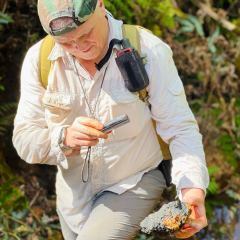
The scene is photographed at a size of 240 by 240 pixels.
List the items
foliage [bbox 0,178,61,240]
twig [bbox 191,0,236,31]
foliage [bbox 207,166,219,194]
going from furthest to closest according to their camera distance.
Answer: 1. twig [bbox 191,0,236,31]
2. foliage [bbox 207,166,219,194]
3. foliage [bbox 0,178,61,240]

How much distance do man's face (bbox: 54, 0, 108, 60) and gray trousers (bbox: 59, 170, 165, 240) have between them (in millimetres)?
924

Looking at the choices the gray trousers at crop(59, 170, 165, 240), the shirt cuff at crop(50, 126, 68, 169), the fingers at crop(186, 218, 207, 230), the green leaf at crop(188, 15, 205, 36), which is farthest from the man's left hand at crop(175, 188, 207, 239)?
the green leaf at crop(188, 15, 205, 36)

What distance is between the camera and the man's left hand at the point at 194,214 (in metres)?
1.69

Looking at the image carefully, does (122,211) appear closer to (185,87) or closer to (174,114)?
(174,114)

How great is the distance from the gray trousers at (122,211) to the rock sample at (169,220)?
9.9 inches

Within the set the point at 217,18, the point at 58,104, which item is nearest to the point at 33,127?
the point at 58,104

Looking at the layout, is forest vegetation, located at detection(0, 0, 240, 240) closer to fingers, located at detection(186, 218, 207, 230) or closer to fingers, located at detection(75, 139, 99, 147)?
fingers, located at detection(75, 139, 99, 147)

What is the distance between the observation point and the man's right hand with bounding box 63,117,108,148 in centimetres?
176

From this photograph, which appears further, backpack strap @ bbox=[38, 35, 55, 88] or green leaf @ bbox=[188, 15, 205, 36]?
green leaf @ bbox=[188, 15, 205, 36]

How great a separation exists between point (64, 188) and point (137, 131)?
2.43 feet

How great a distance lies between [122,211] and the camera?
200 centimetres

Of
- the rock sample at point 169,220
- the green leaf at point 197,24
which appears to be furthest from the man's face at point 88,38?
the green leaf at point 197,24

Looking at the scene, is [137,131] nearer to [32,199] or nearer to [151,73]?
[151,73]

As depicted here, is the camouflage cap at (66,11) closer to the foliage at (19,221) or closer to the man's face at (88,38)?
the man's face at (88,38)
